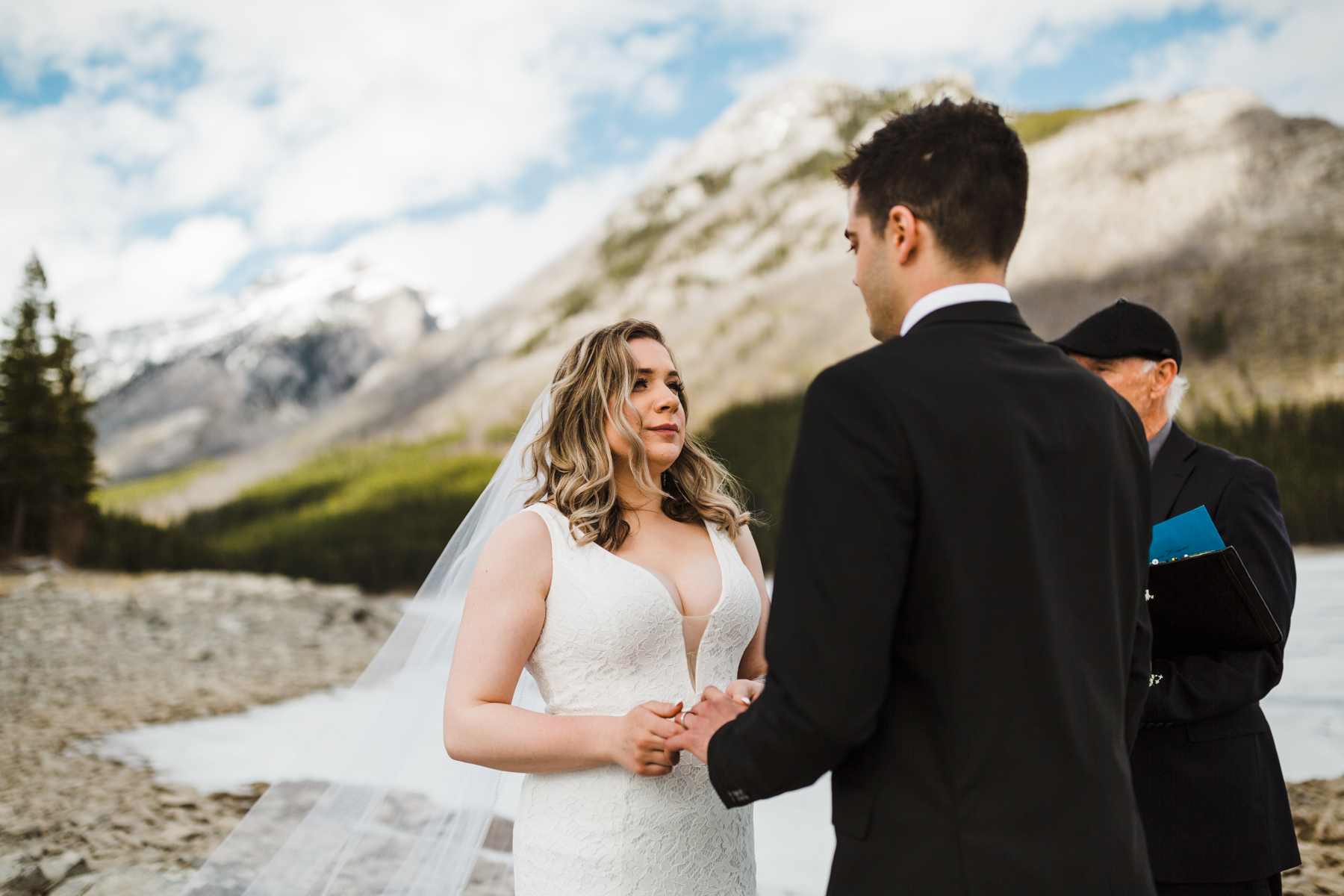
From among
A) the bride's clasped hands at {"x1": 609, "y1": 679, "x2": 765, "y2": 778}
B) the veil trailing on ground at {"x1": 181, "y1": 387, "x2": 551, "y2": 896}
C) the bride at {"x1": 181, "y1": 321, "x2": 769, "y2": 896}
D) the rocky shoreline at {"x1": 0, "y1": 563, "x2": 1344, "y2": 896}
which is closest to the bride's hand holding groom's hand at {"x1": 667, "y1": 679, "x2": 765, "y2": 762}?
the bride's clasped hands at {"x1": 609, "y1": 679, "x2": 765, "y2": 778}

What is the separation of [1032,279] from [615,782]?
38232 millimetres

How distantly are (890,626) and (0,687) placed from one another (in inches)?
464

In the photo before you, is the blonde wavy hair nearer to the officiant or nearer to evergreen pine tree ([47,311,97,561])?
the officiant

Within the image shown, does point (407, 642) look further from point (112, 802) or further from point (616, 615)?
point (112, 802)

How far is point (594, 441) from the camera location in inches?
98.0

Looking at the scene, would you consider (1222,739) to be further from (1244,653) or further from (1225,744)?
(1244,653)

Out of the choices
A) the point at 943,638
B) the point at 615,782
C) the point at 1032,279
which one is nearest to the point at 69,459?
the point at 615,782

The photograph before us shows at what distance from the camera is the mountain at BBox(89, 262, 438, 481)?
184 ft

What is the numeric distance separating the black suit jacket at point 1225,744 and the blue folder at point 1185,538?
0.17m

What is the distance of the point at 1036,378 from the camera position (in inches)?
56.0

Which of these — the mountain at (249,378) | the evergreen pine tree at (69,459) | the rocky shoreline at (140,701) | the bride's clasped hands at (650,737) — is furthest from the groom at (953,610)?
the mountain at (249,378)

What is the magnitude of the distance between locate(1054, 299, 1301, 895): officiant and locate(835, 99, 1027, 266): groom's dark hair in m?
0.95

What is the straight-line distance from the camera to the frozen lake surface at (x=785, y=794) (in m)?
5.70

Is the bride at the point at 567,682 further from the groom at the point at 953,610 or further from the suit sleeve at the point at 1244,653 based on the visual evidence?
the suit sleeve at the point at 1244,653
